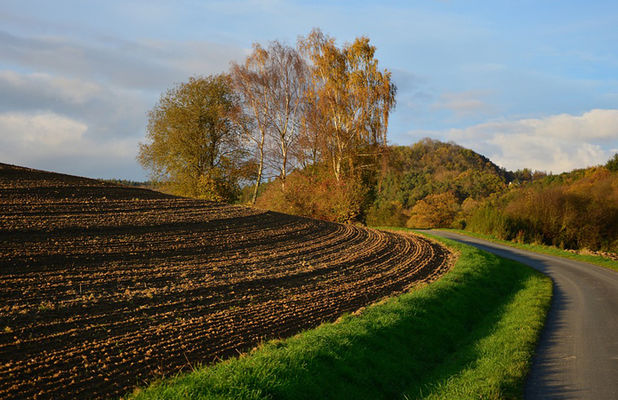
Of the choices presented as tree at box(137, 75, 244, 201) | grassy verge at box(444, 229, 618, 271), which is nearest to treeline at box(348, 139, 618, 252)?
grassy verge at box(444, 229, 618, 271)

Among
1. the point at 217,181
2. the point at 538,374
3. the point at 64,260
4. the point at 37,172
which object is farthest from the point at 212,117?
the point at 538,374

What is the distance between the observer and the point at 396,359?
689 cm

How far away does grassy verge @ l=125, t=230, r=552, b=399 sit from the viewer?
5250 mm

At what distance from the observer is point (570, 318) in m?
9.71

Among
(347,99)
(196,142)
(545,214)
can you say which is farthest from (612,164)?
(196,142)

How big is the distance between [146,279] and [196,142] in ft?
65.3

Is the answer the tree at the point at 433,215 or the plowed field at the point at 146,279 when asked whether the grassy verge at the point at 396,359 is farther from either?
the tree at the point at 433,215

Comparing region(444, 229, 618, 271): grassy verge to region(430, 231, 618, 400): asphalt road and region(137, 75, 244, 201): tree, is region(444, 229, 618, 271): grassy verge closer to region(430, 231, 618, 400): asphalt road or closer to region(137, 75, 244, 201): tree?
region(430, 231, 618, 400): asphalt road

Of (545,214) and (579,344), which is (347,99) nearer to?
(545,214)

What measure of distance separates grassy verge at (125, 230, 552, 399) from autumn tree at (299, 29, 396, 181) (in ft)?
64.8

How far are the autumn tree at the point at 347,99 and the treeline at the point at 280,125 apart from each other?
0.23 feet

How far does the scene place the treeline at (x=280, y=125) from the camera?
93.6ft

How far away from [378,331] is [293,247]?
865 cm

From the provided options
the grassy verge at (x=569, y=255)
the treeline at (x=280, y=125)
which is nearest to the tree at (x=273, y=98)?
the treeline at (x=280, y=125)
